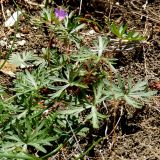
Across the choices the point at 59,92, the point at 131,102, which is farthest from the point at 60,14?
the point at 131,102

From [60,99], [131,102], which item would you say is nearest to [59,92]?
[60,99]

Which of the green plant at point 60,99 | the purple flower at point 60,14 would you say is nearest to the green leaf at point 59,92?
the green plant at point 60,99

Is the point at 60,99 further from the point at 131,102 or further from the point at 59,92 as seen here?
the point at 131,102

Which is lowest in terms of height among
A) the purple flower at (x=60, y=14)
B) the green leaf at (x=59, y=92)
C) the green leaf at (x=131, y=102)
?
the green leaf at (x=131, y=102)

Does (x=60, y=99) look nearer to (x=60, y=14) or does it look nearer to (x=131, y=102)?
(x=131, y=102)

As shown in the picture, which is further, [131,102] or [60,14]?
[60,14]

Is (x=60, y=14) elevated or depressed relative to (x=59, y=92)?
elevated

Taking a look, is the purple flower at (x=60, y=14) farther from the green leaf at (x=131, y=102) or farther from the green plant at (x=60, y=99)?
the green leaf at (x=131, y=102)

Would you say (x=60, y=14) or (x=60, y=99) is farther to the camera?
(x=60, y=14)

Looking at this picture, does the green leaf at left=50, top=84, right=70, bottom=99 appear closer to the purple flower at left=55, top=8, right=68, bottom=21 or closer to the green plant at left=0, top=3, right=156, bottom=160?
the green plant at left=0, top=3, right=156, bottom=160

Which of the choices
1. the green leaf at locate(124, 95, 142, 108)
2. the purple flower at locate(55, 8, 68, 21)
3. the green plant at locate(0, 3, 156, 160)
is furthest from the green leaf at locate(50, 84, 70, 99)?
the purple flower at locate(55, 8, 68, 21)

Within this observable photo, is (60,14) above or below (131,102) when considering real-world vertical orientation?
above
